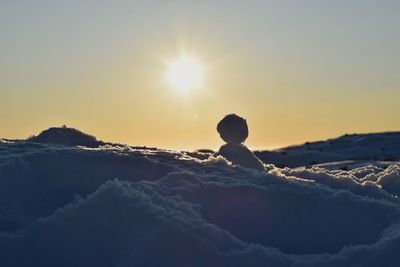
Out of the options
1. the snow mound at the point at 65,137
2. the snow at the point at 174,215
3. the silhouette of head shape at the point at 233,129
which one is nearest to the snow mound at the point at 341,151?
the silhouette of head shape at the point at 233,129

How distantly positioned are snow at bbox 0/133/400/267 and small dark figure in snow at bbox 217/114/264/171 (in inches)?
78.5

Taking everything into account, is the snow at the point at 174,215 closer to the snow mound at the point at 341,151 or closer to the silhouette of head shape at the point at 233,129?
the silhouette of head shape at the point at 233,129

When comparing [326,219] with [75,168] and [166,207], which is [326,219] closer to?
[166,207]

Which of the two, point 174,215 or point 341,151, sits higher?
point 341,151

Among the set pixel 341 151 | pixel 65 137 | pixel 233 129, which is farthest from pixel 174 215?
pixel 341 151

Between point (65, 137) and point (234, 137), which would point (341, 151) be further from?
point (65, 137)

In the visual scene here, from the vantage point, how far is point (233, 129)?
10039 millimetres

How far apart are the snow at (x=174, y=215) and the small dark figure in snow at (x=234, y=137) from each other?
199 centimetres

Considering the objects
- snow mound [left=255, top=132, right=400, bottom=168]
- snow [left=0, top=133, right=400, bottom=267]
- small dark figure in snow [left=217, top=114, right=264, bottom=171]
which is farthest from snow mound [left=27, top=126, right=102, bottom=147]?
snow mound [left=255, top=132, right=400, bottom=168]

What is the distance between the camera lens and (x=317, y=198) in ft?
22.1

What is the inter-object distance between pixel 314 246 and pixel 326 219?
15.9 inches

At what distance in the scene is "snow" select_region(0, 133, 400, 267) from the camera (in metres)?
5.57

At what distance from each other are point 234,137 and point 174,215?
4.41 m

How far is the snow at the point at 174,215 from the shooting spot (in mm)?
5570
